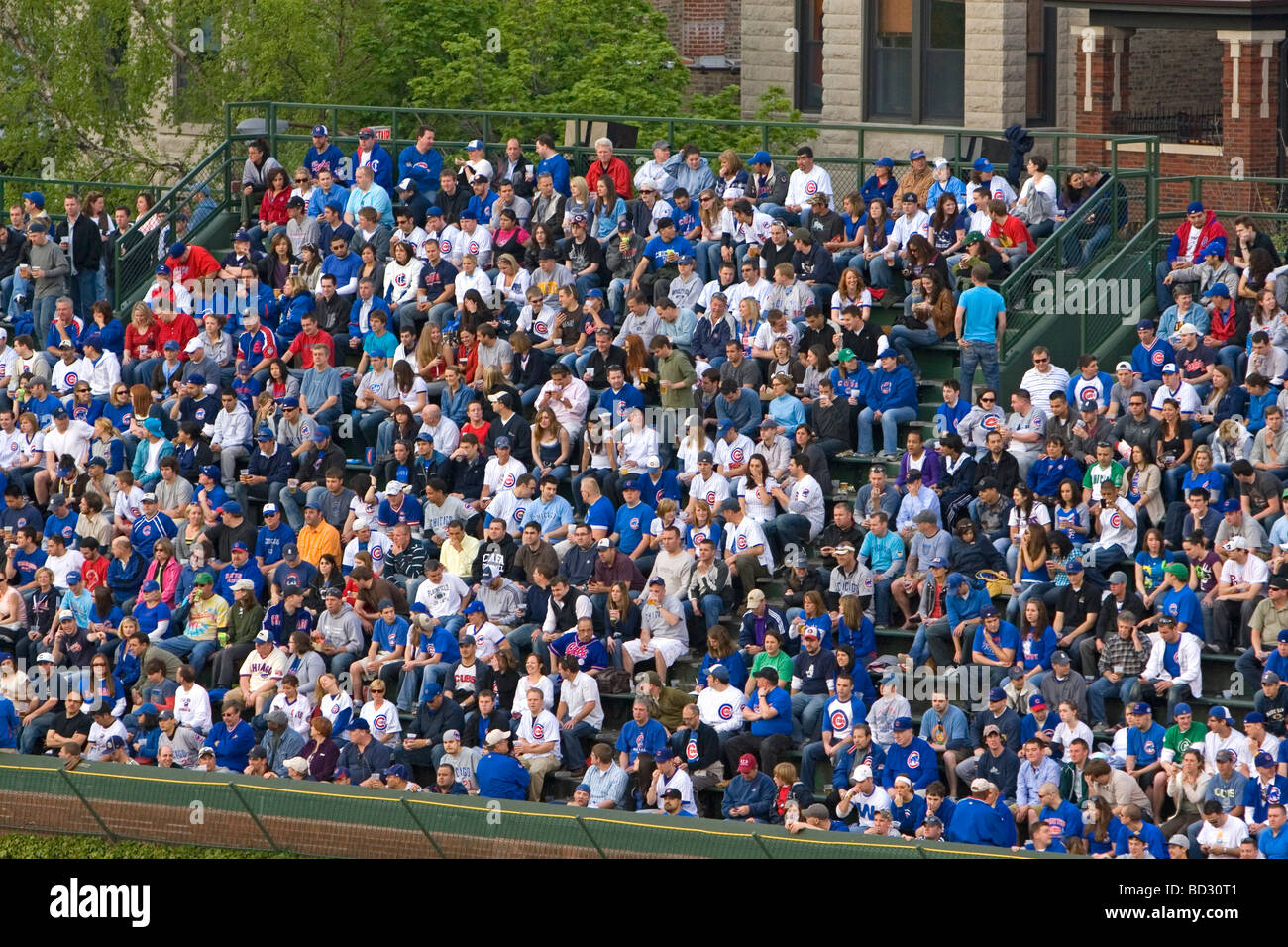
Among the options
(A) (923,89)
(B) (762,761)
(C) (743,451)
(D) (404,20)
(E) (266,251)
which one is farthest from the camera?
(D) (404,20)

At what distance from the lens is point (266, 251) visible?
97.8 feet

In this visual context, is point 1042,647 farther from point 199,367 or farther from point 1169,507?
point 199,367

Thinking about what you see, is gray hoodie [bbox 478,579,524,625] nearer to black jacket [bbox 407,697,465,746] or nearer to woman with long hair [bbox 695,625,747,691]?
black jacket [bbox 407,697,465,746]

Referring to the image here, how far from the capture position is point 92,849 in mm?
22219

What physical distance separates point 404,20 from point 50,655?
1550cm

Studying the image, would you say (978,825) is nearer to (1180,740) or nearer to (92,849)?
(1180,740)

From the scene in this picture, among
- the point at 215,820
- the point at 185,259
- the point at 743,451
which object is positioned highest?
the point at 185,259

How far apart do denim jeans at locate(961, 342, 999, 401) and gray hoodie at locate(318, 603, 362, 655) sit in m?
6.59

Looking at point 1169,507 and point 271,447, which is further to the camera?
point 271,447

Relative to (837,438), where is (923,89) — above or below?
above

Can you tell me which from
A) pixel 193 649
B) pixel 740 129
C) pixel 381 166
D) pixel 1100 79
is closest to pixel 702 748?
pixel 193 649

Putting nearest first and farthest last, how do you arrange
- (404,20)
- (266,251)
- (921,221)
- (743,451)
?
1. (743,451)
2. (921,221)
3. (266,251)
4. (404,20)

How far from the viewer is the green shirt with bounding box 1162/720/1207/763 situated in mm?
20297

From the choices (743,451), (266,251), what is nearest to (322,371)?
(266,251)
